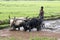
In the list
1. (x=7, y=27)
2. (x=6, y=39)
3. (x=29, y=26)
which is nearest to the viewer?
(x=6, y=39)

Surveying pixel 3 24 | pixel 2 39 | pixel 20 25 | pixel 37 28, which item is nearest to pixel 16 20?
pixel 20 25

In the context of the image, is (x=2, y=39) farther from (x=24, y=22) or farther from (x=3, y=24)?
(x=3, y=24)

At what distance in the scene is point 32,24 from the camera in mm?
20000

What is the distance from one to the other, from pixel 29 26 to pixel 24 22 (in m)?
0.55

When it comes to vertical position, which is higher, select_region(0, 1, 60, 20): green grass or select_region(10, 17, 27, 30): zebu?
select_region(10, 17, 27, 30): zebu

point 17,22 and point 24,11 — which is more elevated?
point 17,22

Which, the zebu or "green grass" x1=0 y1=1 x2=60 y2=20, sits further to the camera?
"green grass" x1=0 y1=1 x2=60 y2=20

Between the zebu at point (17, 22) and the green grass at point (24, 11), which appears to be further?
the green grass at point (24, 11)

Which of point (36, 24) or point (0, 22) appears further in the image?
point (0, 22)

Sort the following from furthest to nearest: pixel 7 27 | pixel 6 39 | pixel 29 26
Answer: pixel 7 27, pixel 29 26, pixel 6 39

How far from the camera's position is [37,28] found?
20.4 metres

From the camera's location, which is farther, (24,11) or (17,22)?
(24,11)

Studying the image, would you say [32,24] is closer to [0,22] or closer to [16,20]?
[16,20]

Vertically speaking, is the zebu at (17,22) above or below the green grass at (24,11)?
above
